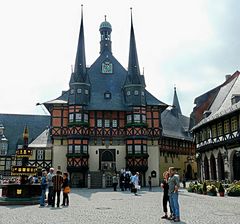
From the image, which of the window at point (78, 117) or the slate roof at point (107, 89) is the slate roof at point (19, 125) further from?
the window at point (78, 117)

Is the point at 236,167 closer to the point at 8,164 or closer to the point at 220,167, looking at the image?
the point at 220,167

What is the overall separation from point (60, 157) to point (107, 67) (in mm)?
15435

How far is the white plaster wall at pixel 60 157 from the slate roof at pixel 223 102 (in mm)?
18420

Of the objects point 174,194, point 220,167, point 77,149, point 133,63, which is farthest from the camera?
point 133,63

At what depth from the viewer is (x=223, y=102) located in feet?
117

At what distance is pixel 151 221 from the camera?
11.8m

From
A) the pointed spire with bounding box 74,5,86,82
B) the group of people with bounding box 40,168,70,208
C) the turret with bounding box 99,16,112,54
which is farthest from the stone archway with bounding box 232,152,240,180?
the turret with bounding box 99,16,112,54

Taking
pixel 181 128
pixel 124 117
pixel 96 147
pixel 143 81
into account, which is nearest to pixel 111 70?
pixel 143 81

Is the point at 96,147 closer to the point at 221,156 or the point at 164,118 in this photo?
the point at 221,156

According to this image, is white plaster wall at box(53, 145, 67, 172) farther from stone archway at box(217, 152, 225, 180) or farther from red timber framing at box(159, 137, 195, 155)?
stone archway at box(217, 152, 225, 180)

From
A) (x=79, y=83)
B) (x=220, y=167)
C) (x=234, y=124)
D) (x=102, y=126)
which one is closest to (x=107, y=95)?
(x=79, y=83)

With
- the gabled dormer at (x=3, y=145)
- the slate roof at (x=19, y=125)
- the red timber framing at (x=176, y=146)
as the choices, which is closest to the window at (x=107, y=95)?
the red timber framing at (x=176, y=146)

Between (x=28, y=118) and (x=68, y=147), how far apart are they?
27628mm

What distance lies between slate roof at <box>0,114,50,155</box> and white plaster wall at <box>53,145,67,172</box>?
20.7m
